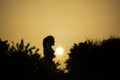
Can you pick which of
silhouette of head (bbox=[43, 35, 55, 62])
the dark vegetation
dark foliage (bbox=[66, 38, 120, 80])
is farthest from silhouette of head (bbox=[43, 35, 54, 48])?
dark foliage (bbox=[66, 38, 120, 80])

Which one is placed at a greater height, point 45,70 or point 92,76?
point 92,76

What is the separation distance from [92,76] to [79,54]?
2.65 meters

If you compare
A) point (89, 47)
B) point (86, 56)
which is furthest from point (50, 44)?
point (89, 47)

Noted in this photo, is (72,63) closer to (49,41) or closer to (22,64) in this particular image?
(49,41)

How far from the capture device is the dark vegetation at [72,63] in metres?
7.90

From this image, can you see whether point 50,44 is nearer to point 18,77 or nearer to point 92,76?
point 18,77

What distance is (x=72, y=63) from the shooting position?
17.4 m

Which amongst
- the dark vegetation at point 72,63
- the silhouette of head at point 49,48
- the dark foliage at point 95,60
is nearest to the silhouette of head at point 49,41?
the silhouette of head at point 49,48

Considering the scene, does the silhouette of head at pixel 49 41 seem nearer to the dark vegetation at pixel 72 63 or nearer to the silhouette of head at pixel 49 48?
the silhouette of head at pixel 49 48

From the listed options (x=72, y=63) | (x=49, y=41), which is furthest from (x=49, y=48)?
(x=72, y=63)

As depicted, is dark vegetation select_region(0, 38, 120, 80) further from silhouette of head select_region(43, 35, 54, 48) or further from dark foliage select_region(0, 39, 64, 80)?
silhouette of head select_region(43, 35, 54, 48)

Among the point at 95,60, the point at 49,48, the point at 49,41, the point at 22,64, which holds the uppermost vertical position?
the point at 95,60

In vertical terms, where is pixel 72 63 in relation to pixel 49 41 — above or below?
above

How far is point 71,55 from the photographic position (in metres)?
17.9
